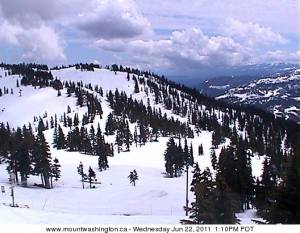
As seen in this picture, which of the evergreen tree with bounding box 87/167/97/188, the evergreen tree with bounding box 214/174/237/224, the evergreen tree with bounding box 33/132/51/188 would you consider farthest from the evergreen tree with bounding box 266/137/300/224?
the evergreen tree with bounding box 87/167/97/188

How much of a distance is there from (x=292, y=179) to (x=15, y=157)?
7942 centimetres

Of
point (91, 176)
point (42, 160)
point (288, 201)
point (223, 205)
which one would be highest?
point (288, 201)

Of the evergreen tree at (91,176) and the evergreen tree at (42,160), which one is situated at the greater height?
the evergreen tree at (42,160)

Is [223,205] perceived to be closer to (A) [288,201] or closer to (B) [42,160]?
(A) [288,201]

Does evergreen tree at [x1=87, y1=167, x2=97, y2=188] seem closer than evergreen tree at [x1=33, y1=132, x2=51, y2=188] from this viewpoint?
No

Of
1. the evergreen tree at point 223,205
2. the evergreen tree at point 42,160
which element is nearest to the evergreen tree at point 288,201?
the evergreen tree at point 223,205

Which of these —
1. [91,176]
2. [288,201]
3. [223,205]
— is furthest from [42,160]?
[288,201]

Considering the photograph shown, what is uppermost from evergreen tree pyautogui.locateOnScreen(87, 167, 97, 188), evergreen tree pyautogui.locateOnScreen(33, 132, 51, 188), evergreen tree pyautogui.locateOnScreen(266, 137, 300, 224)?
evergreen tree pyautogui.locateOnScreen(266, 137, 300, 224)

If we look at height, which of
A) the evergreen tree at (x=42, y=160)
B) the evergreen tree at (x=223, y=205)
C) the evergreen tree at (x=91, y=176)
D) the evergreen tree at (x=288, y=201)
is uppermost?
the evergreen tree at (x=288, y=201)

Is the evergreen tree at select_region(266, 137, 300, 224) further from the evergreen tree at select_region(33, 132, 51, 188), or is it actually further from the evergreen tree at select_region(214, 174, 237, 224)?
the evergreen tree at select_region(33, 132, 51, 188)

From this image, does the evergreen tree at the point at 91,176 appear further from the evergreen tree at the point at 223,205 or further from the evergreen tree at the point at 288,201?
the evergreen tree at the point at 288,201

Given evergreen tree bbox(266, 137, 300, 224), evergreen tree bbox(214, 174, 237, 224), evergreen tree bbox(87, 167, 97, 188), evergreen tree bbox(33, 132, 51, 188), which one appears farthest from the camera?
evergreen tree bbox(87, 167, 97, 188)

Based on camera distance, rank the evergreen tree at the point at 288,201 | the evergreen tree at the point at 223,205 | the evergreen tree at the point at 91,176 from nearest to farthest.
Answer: the evergreen tree at the point at 288,201, the evergreen tree at the point at 223,205, the evergreen tree at the point at 91,176

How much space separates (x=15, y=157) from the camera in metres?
93.9
